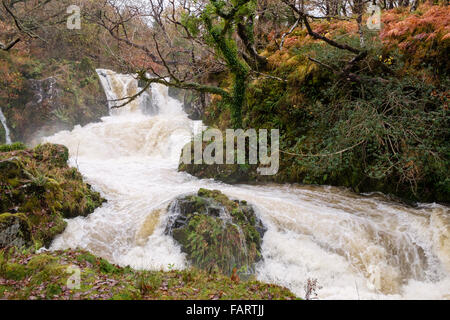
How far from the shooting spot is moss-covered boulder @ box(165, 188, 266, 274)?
571cm

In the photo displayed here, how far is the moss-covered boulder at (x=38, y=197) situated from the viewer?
224 inches

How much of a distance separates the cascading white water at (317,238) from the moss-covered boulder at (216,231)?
0.76ft

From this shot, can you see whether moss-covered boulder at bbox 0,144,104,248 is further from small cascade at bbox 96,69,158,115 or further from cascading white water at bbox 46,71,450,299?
small cascade at bbox 96,69,158,115

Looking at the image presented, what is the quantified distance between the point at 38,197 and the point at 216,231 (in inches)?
165

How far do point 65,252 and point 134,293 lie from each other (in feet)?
6.74

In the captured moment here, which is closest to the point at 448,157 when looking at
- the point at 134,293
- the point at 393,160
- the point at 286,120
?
the point at 393,160

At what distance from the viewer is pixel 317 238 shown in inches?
243

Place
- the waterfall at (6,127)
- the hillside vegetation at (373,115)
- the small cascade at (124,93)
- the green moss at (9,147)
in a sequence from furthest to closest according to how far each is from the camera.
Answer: the small cascade at (124,93)
the waterfall at (6,127)
the green moss at (9,147)
the hillside vegetation at (373,115)

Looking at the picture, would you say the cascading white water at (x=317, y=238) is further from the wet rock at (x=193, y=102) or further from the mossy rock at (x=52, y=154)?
the wet rock at (x=193, y=102)

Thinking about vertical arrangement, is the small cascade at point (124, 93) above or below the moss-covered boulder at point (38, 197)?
above

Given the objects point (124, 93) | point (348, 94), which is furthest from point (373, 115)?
point (124, 93)

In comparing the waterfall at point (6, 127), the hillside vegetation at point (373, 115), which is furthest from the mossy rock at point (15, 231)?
the waterfall at point (6, 127)

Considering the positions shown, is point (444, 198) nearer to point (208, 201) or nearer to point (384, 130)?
point (384, 130)

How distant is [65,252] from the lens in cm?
475
